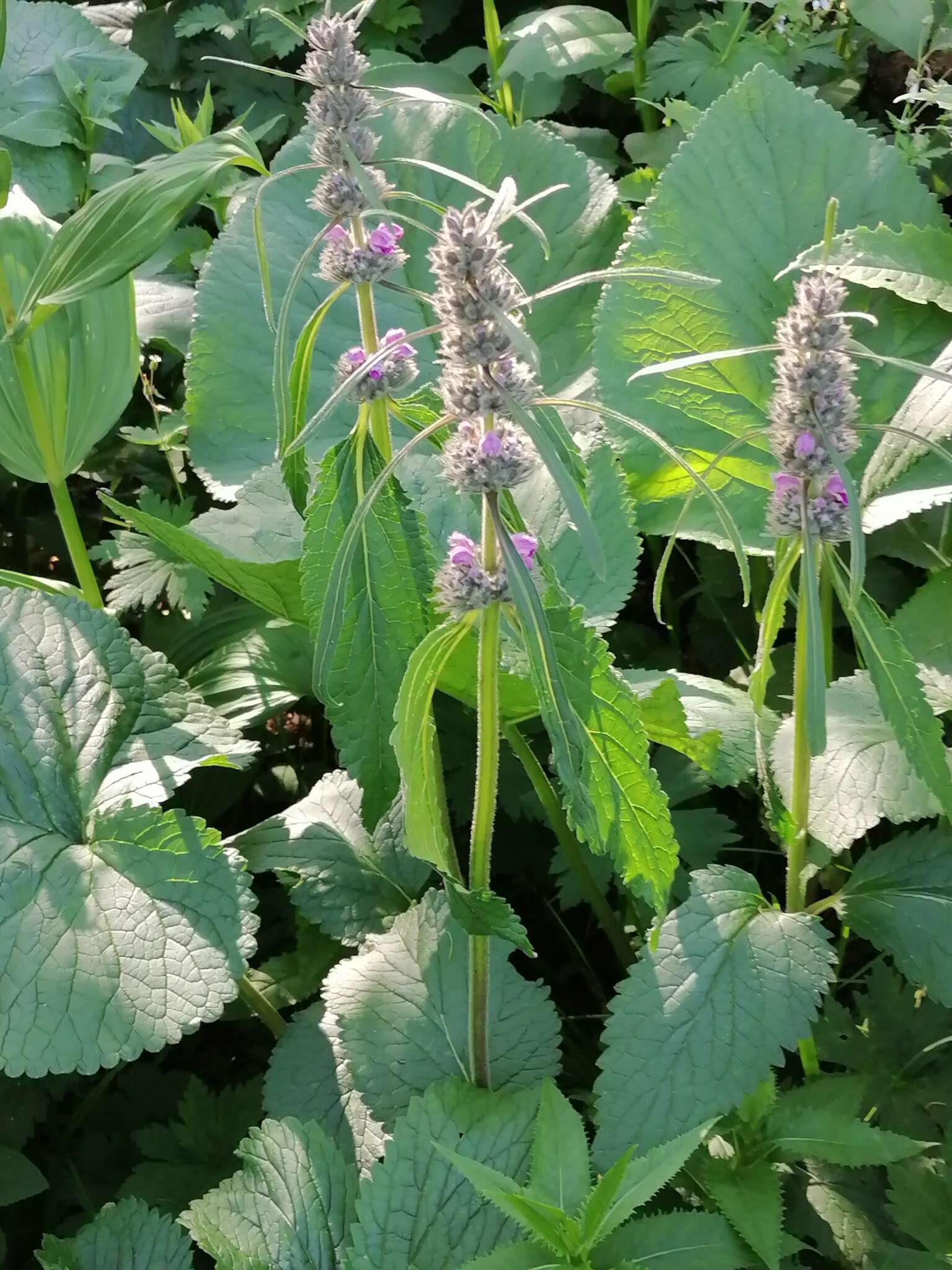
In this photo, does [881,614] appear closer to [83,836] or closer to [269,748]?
[83,836]

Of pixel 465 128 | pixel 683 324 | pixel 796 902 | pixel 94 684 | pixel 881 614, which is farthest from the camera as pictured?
pixel 465 128

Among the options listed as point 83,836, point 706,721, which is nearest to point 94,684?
point 83,836

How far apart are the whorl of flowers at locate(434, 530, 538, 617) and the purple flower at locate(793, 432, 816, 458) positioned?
192mm

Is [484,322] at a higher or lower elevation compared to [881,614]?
higher

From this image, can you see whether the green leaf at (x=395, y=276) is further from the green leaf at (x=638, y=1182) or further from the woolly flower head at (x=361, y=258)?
the green leaf at (x=638, y=1182)

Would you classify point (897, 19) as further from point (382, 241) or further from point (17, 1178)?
point (17, 1178)

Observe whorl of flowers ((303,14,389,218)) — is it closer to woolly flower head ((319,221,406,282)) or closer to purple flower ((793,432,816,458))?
woolly flower head ((319,221,406,282))

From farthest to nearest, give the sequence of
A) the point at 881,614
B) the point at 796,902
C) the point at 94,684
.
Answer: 1. the point at 94,684
2. the point at 796,902
3. the point at 881,614

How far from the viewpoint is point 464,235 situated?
60 centimetres

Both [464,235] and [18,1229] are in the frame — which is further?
[18,1229]

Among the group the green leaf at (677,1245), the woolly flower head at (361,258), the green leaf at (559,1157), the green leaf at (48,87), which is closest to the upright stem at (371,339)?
the woolly flower head at (361,258)

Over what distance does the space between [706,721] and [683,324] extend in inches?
18.1

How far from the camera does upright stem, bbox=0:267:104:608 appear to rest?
121cm

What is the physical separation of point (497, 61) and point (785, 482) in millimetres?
1195
